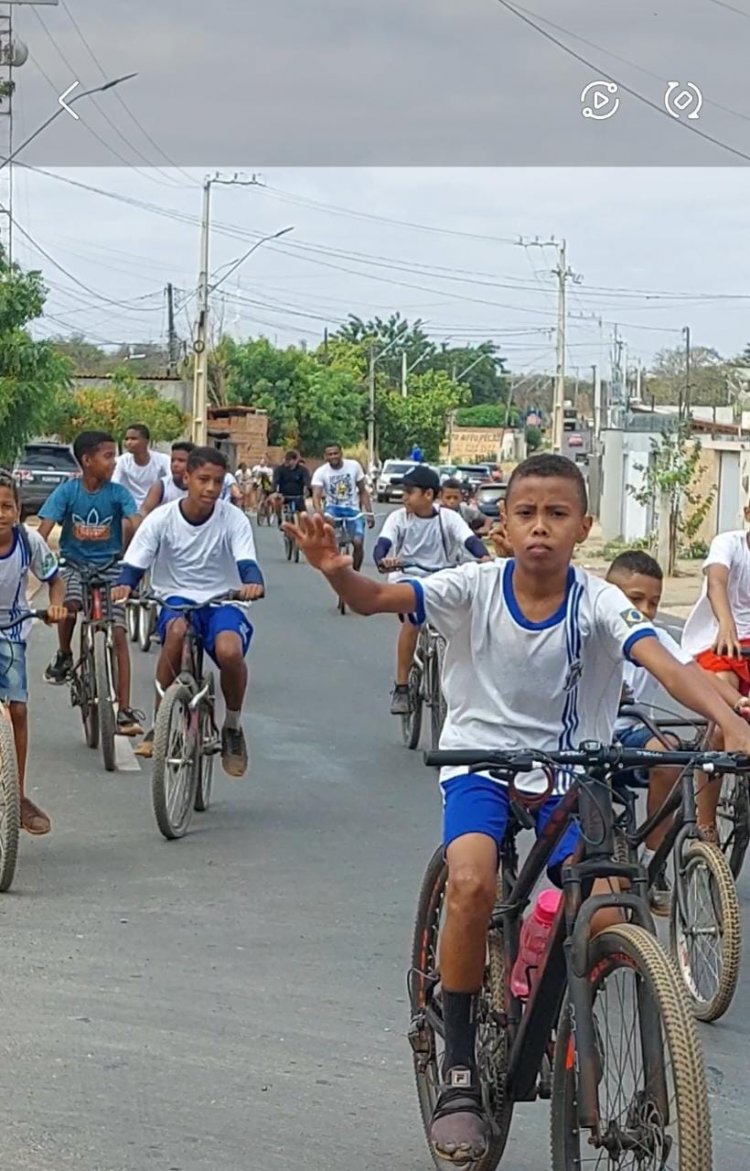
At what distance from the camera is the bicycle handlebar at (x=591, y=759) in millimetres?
4289

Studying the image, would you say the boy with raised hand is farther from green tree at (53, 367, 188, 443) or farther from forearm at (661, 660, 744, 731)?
green tree at (53, 367, 188, 443)

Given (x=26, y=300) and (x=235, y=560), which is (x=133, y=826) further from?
(x=26, y=300)

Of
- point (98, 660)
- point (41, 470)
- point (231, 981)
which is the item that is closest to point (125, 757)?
point (98, 660)

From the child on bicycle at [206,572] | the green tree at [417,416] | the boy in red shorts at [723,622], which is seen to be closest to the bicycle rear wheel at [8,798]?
the child on bicycle at [206,572]

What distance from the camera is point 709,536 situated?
37688mm

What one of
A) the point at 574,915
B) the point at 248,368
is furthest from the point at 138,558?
the point at 248,368

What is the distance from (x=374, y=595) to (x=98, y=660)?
270 inches

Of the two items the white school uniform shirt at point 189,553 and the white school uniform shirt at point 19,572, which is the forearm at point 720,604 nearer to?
the white school uniform shirt at point 189,553

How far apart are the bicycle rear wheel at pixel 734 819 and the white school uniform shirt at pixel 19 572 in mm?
3289

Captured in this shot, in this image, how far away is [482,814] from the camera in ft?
15.4

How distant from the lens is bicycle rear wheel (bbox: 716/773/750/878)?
7762mm

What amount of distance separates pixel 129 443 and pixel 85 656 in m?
5.91

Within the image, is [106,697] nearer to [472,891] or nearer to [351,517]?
[472,891]

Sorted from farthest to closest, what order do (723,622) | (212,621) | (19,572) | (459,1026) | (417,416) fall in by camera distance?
1. (417,416)
2. (212,621)
3. (19,572)
4. (723,622)
5. (459,1026)
